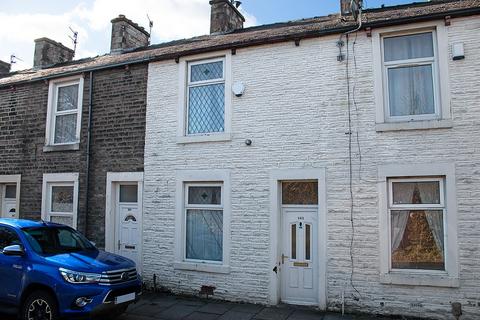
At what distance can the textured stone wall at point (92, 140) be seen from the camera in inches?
405

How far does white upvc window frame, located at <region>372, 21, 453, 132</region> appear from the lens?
7.70 metres

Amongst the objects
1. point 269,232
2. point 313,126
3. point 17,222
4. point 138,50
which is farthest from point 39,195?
point 313,126

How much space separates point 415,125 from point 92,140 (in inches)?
300

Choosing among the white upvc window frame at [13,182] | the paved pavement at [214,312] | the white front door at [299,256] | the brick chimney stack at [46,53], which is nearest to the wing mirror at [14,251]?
the paved pavement at [214,312]

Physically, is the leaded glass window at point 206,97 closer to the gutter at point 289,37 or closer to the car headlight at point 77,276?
the gutter at point 289,37

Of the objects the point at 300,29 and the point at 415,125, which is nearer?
the point at 415,125

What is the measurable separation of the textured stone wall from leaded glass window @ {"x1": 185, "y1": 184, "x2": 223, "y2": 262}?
1.58 m

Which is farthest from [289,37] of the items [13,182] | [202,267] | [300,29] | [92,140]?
[13,182]

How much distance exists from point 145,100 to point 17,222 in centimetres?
409

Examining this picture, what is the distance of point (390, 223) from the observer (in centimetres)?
791

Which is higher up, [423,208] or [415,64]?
[415,64]

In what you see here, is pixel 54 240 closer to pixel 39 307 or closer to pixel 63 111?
pixel 39 307

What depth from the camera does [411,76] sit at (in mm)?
8172

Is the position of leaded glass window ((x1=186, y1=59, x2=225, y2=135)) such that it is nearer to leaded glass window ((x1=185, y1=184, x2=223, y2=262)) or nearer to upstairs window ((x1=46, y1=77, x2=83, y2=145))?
leaded glass window ((x1=185, y1=184, x2=223, y2=262))
